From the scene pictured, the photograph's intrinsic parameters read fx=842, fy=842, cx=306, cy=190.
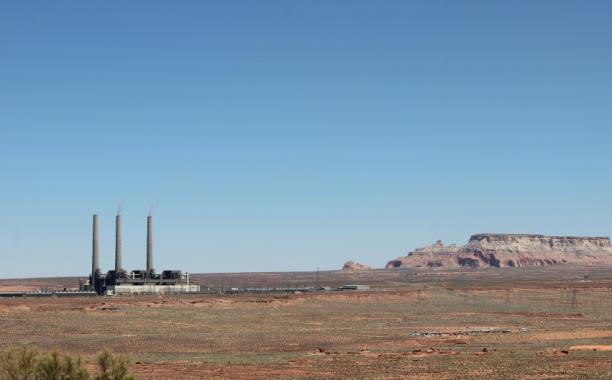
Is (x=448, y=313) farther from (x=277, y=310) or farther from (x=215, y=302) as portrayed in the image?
(x=215, y=302)

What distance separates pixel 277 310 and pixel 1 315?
93.8ft

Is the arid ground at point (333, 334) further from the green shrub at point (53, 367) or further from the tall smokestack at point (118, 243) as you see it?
the tall smokestack at point (118, 243)

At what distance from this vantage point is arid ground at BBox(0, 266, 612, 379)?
4075 cm

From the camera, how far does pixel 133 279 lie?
131m

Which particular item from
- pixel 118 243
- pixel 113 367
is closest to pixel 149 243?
pixel 118 243

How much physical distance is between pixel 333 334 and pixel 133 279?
73.7 m

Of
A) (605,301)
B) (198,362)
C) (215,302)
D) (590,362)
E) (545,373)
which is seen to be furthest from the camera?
(605,301)

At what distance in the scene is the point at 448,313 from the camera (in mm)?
85750

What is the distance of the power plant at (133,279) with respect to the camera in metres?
127

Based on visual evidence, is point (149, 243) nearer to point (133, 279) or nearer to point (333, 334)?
point (133, 279)

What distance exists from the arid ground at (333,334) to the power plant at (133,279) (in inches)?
852

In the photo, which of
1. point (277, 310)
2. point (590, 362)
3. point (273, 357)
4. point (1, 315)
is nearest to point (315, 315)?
point (277, 310)

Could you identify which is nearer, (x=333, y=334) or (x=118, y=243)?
(x=333, y=334)

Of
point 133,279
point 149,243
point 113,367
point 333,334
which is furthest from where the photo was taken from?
point 149,243
